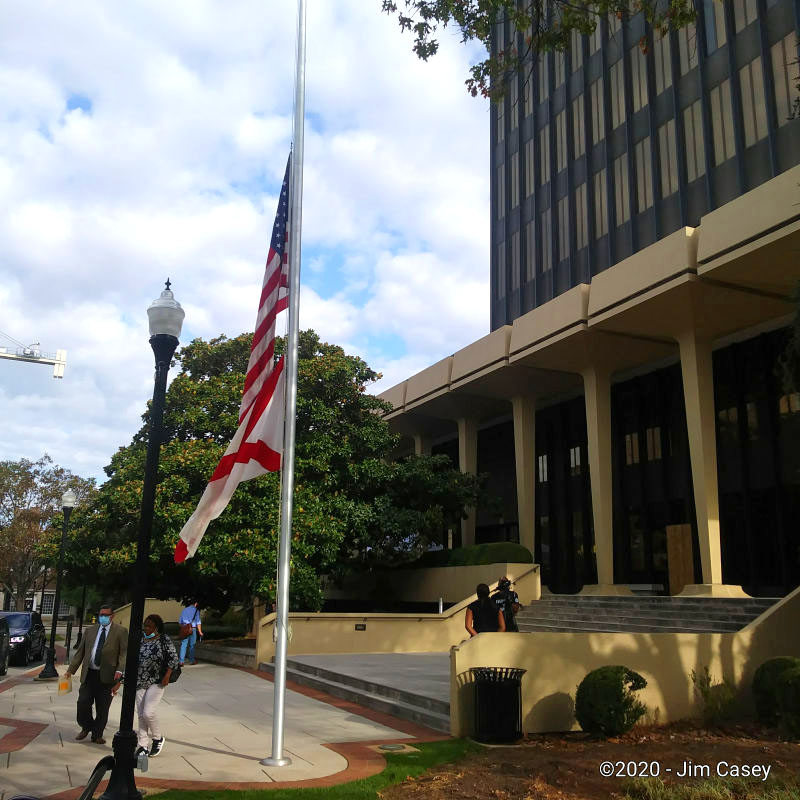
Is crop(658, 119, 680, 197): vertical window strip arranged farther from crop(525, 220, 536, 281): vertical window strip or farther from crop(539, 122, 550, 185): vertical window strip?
crop(525, 220, 536, 281): vertical window strip

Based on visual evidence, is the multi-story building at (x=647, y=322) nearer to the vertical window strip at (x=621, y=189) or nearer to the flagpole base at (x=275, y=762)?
the vertical window strip at (x=621, y=189)

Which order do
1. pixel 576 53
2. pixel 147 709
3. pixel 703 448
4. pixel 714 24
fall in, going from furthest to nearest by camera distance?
pixel 576 53 < pixel 714 24 < pixel 703 448 < pixel 147 709

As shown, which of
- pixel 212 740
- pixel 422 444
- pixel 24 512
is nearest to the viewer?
pixel 212 740

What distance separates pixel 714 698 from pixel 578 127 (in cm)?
2838

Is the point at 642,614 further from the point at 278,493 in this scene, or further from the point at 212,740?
the point at 212,740

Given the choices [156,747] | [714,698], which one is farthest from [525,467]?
[156,747]

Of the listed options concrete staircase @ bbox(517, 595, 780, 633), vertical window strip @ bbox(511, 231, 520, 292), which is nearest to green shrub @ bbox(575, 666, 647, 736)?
concrete staircase @ bbox(517, 595, 780, 633)

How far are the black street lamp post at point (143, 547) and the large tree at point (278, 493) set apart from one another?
536 inches

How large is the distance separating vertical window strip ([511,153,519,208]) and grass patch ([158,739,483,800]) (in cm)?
3249

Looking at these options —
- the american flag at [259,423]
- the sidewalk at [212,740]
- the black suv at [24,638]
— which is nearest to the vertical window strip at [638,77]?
the american flag at [259,423]

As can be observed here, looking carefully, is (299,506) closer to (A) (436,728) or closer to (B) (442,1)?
(A) (436,728)

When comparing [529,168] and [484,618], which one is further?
[529,168]

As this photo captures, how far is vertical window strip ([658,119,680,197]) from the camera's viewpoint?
28.6m

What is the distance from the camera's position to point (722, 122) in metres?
26.7
